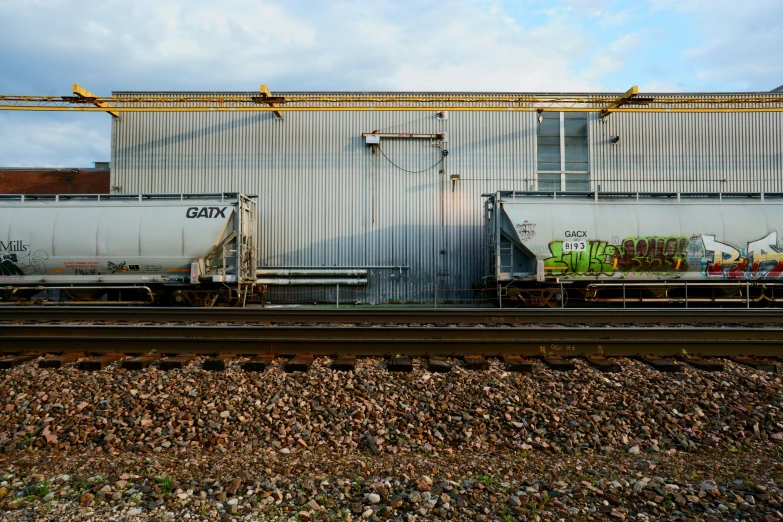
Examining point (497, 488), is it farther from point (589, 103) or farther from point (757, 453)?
point (589, 103)

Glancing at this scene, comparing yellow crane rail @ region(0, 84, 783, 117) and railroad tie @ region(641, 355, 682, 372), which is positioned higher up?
yellow crane rail @ region(0, 84, 783, 117)

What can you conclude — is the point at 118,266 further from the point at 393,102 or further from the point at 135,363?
the point at 393,102

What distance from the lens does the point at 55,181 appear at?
23453 millimetres

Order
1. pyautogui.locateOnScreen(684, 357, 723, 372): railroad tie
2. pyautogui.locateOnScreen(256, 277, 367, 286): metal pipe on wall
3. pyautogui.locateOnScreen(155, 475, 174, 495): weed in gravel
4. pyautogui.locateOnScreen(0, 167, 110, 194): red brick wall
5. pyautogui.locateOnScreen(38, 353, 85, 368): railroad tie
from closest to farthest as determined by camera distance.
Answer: pyautogui.locateOnScreen(155, 475, 174, 495): weed in gravel, pyautogui.locateOnScreen(684, 357, 723, 372): railroad tie, pyautogui.locateOnScreen(38, 353, 85, 368): railroad tie, pyautogui.locateOnScreen(256, 277, 367, 286): metal pipe on wall, pyautogui.locateOnScreen(0, 167, 110, 194): red brick wall

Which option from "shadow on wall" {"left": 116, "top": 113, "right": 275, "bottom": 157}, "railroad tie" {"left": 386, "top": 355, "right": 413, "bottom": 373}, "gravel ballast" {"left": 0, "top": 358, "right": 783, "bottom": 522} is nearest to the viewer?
"gravel ballast" {"left": 0, "top": 358, "right": 783, "bottom": 522}

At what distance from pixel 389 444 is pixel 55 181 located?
26.2m

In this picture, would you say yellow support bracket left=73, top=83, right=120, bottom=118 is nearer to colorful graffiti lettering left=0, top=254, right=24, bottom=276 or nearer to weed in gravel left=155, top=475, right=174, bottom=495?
colorful graffiti lettering left=0, top=254, right=24, bottom=276

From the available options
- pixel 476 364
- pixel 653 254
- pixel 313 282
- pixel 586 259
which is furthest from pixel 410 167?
pixel 476 364

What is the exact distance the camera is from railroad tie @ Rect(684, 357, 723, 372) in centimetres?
662

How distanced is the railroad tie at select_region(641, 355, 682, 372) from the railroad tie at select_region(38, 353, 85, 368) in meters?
8.66

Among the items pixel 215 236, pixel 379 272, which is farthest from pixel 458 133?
pixel 215 236

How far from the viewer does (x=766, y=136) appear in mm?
20750

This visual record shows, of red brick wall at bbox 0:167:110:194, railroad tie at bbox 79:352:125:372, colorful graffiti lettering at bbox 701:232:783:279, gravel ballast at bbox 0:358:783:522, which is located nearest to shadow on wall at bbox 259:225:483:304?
colorful graffiti lettering at bbox 701:232:783:279

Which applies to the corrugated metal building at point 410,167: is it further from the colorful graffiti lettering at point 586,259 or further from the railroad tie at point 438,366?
the railroad tie at point 438,366
